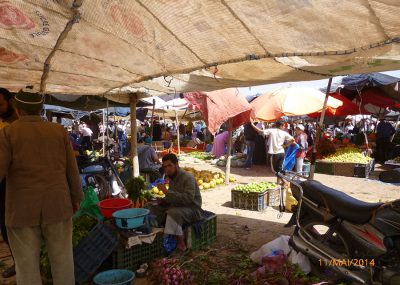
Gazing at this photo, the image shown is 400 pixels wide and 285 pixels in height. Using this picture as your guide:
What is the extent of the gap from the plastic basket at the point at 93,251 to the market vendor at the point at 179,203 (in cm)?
86

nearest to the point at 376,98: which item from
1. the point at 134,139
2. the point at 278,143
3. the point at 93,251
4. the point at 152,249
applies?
the point at 278,143

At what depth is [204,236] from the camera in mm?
5148

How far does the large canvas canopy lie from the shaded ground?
265 centimetres

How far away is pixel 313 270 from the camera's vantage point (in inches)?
157

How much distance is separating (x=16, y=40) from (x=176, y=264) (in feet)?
10.0

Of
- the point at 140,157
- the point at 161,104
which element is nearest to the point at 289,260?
the point at 140,157

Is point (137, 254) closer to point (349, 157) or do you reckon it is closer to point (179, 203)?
point (179, 203)

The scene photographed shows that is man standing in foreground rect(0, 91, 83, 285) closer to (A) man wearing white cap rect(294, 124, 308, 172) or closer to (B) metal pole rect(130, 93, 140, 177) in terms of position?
(B) metal pole rect(130, 93, 140, 177)

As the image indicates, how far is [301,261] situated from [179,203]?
5.97 ft

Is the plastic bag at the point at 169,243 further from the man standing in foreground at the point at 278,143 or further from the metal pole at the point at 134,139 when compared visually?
the man standing in foreground at the point at 278,143

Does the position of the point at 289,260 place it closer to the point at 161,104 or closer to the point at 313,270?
the point at 313,270

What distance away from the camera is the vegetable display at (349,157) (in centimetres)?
1173

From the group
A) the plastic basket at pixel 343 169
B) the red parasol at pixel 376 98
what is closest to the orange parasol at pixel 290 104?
the plastic basket at pixel 343 169

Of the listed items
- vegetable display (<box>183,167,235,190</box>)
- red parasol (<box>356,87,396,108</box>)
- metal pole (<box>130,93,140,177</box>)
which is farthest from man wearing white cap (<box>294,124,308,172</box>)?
metal pole (<box>130,93,140,177</box>)
